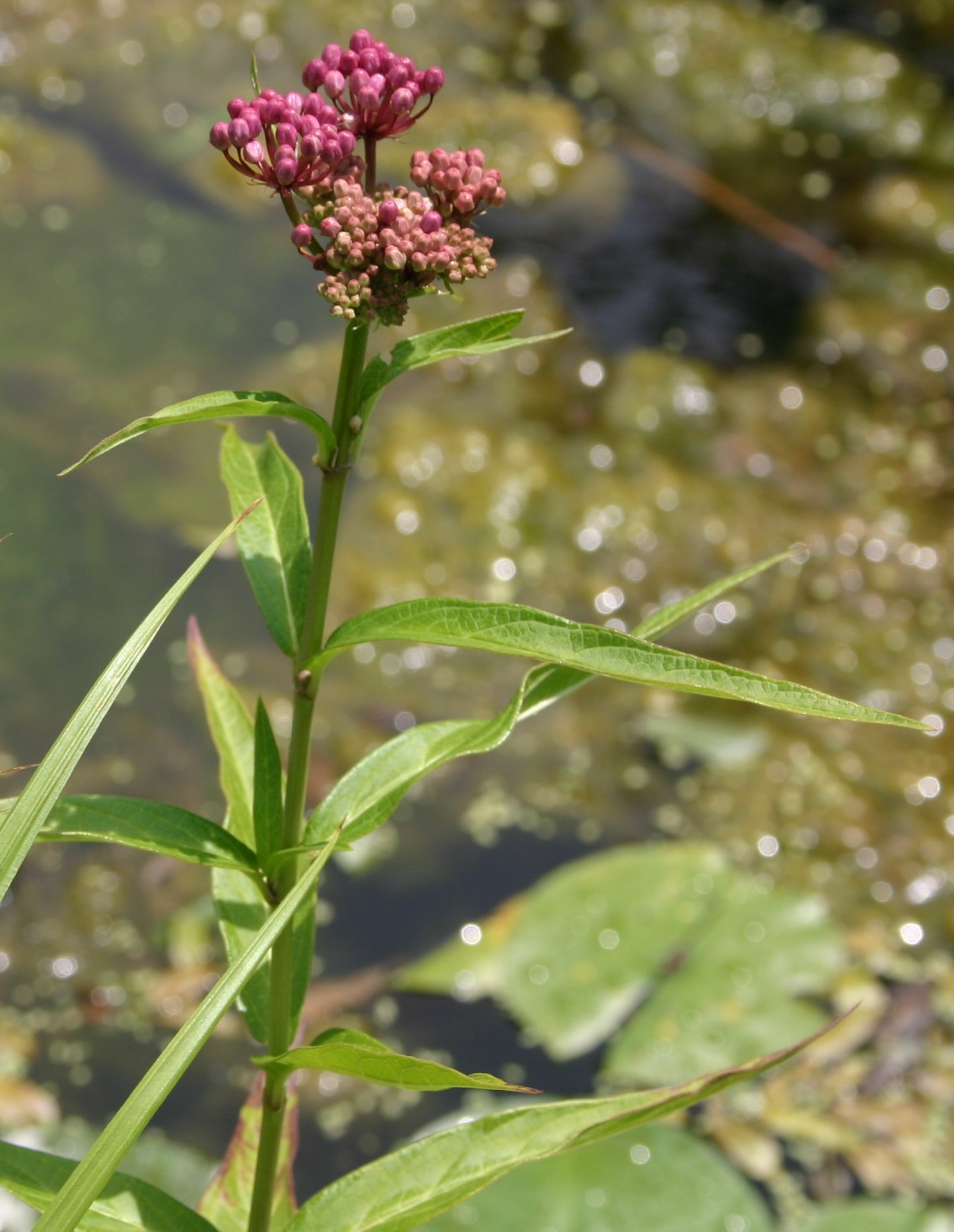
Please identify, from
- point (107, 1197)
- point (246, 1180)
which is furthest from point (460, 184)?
point (246, 1180)

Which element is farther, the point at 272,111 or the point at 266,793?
the point at 266,793

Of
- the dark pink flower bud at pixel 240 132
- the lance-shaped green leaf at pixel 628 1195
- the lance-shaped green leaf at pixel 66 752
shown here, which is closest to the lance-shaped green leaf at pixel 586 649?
the lance-shaped green leaf at pixel 66 752

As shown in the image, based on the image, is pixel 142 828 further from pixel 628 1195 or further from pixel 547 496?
pixel 547 496

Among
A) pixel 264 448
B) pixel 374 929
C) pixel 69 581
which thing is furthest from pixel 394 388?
pixel 264 448

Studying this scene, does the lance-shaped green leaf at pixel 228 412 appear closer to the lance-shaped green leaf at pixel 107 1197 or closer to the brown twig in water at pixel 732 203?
the lance-shaped green leaf at pixel 107 1197

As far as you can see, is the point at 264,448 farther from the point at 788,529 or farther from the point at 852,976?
the point at 788,529

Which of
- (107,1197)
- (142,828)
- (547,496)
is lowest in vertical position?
(547,496)

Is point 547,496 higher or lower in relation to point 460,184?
lower

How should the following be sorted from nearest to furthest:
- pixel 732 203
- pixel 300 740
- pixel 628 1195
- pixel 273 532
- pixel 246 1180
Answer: pixel 300 740 < pixel 273 532 < pixel 246 1180 < pixel 628 1195 < pixel 732 203
